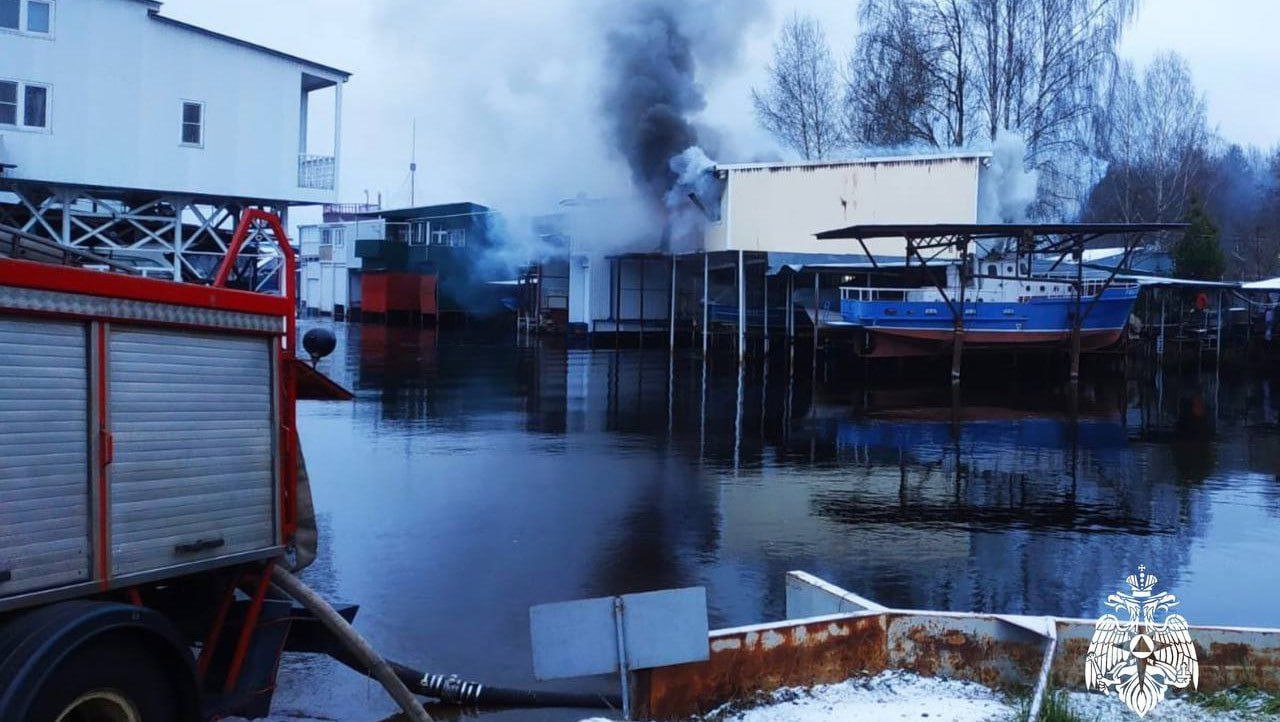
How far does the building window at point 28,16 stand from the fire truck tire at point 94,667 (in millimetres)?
18908

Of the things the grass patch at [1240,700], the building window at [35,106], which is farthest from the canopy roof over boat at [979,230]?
the grass patch at [1240,700]

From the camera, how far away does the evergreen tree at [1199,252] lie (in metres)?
39.8

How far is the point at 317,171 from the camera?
23594mm

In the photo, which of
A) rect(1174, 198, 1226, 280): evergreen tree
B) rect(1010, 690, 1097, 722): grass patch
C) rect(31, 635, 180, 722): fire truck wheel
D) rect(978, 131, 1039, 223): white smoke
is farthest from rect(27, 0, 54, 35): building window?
rect(1174, 198, 1226, 280): evergreen tree

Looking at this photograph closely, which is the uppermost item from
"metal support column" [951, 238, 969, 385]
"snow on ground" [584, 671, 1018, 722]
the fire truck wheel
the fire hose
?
"metal support column" [951, 238, 969, 385]

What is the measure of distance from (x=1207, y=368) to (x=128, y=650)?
3407cm

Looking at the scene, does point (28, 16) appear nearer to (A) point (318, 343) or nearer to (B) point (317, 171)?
(B) point (317, 171)

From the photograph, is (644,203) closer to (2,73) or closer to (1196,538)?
(2,73)

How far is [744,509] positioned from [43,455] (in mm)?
7557

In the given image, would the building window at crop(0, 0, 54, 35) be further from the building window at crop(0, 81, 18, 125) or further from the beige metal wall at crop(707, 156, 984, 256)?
the beige metal wall at crop(707, 156, 984, 256)

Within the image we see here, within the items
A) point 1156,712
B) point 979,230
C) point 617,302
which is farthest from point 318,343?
point 617,302

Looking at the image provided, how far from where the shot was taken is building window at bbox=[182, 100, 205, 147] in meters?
21.7

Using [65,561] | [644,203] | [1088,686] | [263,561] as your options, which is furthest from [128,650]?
[644,203]

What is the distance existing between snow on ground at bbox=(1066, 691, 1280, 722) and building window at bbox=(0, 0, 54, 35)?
20.4m
